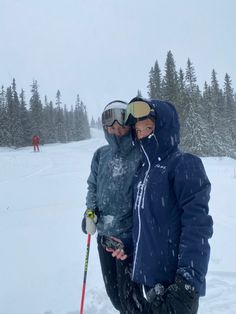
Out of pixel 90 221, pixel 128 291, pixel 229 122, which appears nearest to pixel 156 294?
pixel 128 291

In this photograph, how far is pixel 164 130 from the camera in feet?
7.94

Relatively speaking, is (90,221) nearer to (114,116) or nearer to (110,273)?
(110,273)

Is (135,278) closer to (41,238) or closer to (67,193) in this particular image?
(41,238)

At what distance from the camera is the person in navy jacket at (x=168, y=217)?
83.4 inches

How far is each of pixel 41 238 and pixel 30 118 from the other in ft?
176

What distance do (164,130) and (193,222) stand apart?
710 millimetres

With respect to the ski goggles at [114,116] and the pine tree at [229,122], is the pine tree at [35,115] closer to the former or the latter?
the pine tree at [229,122]

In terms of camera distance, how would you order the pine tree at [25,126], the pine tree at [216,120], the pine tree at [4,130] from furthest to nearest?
the pine tree at [25,126] < the pine tree at [4,130] < the pine tree at [216,120]

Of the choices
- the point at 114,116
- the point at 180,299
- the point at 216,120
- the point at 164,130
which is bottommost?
the point at 180,299

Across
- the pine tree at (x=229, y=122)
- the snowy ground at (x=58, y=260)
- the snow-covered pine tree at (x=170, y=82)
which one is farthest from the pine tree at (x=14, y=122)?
the snowy ground at (x=58, y=260)

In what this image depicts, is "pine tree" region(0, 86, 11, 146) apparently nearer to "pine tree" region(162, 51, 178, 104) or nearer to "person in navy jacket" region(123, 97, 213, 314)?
"pine tree" region(162, 51, 178, 104)

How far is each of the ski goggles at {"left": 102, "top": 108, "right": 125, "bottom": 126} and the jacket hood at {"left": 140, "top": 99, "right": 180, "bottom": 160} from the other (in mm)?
688

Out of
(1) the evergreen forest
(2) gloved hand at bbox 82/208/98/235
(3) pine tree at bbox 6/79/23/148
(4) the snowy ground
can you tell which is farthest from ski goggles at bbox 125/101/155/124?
(3) pine tree at bbox 6/79/23/148

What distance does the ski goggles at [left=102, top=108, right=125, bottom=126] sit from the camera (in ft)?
10.3
